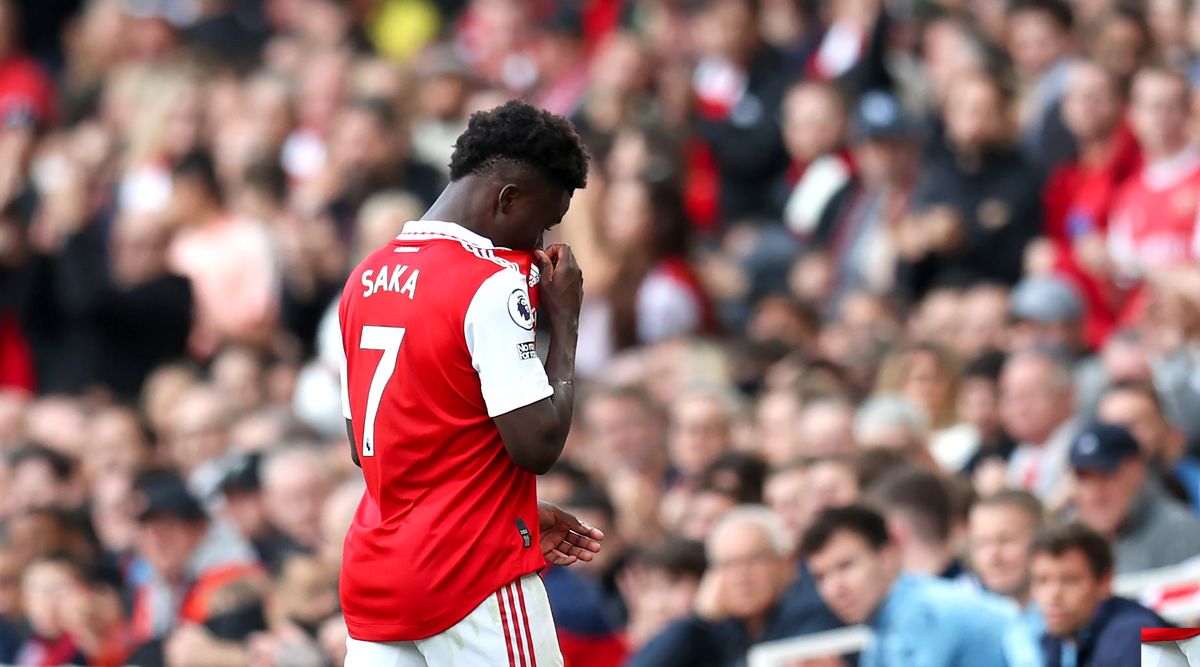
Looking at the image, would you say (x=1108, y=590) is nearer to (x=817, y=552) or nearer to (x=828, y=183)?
(x=817, y=552)

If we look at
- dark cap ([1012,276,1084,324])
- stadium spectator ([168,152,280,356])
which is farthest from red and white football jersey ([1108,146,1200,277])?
stadium spectator ([168,152,280,356])

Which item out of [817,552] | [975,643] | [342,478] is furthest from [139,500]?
[975,643]

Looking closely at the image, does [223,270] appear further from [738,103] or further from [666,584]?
[666,584]

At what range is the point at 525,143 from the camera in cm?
441

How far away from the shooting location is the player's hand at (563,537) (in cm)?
470

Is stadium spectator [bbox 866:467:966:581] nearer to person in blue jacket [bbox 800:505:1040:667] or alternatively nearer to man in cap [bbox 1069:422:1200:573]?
person in blue jacket [bbox 800:505:1040:667]

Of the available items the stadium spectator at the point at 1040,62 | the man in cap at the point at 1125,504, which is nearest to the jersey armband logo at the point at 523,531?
the man in cap at the point at 1125,504

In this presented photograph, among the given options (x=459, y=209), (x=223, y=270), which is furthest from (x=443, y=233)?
(x=223, y=270)

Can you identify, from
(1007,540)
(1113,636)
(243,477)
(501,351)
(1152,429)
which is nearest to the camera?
(501,351)

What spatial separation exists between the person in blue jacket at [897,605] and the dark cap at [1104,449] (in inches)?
30.7

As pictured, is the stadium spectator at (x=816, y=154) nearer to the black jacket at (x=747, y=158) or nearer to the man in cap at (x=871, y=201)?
the man in cap at (x=871, y=201)

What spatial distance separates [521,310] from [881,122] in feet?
24.3

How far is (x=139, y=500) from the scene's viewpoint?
9289 mm

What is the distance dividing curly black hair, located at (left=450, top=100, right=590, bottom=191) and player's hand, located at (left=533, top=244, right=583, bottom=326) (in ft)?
0.56
